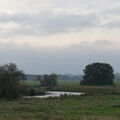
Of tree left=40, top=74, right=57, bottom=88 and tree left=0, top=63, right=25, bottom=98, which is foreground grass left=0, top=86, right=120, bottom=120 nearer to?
tree left=0, top=63, right=25, bottom=98

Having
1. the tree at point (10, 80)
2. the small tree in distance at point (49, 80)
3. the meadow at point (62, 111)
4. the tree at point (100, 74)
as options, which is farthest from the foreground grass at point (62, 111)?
the tree at point (100, 74)

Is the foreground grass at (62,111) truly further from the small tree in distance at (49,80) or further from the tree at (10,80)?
the small tree in distance at (49,80)

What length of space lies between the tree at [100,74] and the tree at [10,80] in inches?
2045

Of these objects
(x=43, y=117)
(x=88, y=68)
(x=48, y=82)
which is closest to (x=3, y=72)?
(x=43, y=117)

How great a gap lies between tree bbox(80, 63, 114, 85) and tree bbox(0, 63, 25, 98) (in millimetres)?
51950

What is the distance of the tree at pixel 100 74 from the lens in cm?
11025

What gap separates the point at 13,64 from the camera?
6272 cm

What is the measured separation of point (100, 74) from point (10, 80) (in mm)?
54306

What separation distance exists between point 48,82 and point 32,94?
38175mm

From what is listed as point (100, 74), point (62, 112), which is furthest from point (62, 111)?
point (100, 74)

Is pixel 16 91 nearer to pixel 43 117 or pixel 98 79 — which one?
pixel 43 117

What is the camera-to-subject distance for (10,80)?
6078cm

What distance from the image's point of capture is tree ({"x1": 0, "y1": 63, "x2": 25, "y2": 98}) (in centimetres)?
5862

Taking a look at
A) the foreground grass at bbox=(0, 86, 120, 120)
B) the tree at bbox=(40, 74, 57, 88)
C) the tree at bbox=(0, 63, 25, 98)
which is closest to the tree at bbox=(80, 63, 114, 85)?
the tree at bbox=(40, 74, 57, 88)
